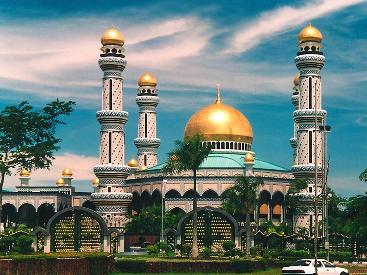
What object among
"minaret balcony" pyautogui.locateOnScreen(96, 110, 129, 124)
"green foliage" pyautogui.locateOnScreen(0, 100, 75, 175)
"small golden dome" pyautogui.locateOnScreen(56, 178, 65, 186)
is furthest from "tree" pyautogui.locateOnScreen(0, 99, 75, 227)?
"small golden dome" pyautogui.locateOnScreen(56, 178, 65, 186)

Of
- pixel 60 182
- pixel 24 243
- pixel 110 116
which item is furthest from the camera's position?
pixel 60 182

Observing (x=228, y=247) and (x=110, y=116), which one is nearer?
(x=228, y=247)

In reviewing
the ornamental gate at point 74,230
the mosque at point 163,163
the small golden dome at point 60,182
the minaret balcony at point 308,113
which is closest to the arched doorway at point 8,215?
the mosque at point 163,163

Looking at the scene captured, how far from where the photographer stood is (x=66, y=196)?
133 m

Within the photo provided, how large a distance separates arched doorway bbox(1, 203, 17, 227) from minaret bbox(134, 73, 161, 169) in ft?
65.3

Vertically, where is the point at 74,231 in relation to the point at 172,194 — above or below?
below

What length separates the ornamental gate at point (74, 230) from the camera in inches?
2867

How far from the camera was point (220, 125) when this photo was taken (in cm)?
12581

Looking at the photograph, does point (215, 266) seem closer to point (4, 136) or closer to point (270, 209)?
point (4, 136)

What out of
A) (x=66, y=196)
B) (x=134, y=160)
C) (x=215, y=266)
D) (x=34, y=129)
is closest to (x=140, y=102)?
(x=134, y=160)

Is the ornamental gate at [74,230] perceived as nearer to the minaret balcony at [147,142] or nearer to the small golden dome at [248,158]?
the small golden dome at [248,158]

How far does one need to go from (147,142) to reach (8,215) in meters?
23.9

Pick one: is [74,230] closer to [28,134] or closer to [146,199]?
[28,134]

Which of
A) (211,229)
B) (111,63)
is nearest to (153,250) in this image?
(211,229)
